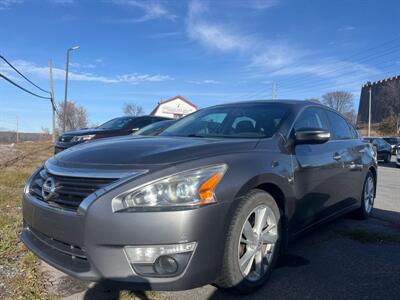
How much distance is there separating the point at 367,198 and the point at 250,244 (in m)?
3.24

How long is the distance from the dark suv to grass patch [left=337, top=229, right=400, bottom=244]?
1.20m

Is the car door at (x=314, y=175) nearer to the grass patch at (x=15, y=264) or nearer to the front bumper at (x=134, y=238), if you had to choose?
the front bumper at (x=134, y=238)

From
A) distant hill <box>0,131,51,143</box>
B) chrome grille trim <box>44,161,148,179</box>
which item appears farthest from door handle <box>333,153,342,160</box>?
distant hill <box>0,131,51,143</box>

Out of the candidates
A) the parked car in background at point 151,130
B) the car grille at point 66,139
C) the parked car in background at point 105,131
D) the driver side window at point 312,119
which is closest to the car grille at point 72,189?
the parked car in background at point 151,130

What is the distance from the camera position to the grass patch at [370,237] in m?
4.29

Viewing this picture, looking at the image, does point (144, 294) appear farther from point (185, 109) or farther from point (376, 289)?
point (185, 109)

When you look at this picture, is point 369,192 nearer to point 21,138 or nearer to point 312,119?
point 312,119

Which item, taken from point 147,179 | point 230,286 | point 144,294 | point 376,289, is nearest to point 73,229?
point 147,179

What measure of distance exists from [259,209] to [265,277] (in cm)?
56

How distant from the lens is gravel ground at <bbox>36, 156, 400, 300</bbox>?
2.88 m

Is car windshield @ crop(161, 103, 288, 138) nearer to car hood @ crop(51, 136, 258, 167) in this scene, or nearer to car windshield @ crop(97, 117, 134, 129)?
car hood @ crop(51, 136, 258, 167)

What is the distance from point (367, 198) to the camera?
540cm

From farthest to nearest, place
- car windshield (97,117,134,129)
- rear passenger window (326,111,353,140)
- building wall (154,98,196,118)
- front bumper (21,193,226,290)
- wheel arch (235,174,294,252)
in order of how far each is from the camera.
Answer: building wall (154,98,196,118) < car windshield (97,117,134,129) < rear passenger window (326,111,353,140) < wheel arch (235,174,294,252) < front bumper (21,193,226,290)

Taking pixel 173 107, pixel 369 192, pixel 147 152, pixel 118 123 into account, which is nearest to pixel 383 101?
pixel 173 107
